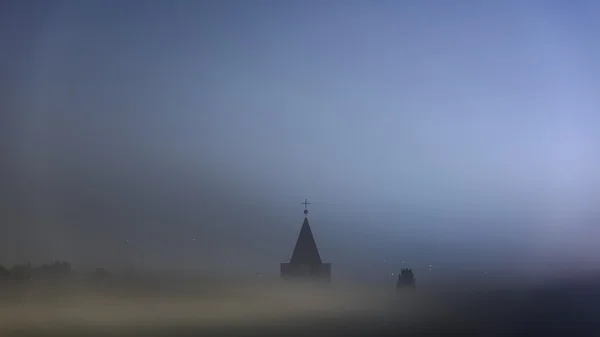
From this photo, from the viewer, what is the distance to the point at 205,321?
1394 inches

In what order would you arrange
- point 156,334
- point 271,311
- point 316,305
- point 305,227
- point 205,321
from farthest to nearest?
1. point 305,227
2. point 316,305
3. point 271,311
4. point 205,321
5. point 156,334

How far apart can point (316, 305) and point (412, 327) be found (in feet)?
23.2

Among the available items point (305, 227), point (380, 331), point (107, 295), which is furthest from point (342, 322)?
point (305, 227)

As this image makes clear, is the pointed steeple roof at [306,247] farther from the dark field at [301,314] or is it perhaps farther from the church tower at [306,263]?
the dark field at [301,314]

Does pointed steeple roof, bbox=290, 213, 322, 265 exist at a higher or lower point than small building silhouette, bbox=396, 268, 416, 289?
higher

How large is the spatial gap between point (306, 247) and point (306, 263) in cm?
210

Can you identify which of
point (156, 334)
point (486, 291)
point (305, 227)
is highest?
point (305, 227)

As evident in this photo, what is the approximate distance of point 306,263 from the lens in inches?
2421

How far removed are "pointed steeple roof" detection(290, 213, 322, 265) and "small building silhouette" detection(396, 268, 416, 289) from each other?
1058 centimetres

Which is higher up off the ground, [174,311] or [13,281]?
[13,281]

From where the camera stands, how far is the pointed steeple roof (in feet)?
205

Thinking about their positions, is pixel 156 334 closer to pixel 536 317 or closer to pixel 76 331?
pixel 76 331

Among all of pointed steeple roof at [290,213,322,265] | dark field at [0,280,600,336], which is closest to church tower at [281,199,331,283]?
pointed steeple roof at [290,213,322,265]

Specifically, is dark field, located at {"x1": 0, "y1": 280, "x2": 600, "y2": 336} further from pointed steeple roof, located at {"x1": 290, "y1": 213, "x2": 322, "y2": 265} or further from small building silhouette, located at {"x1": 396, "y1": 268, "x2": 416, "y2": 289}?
pointed steeple roof, located at {"x1": 290, "y1": 213, "x2": 322, "y2": 265}
